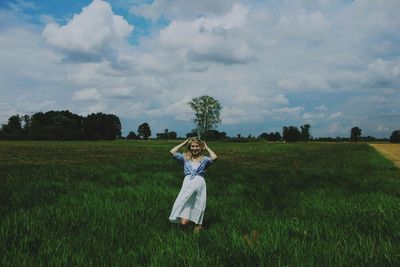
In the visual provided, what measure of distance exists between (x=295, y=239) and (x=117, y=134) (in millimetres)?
148636

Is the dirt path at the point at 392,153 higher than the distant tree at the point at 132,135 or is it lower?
lower

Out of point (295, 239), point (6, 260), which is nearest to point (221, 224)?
point (295, 239)

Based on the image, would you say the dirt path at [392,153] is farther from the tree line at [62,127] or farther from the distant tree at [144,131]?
the distant tree at [144,131]

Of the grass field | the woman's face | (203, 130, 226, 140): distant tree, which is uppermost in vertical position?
(203, 130, 226, 140): distant tree

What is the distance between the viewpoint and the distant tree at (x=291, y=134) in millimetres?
171800

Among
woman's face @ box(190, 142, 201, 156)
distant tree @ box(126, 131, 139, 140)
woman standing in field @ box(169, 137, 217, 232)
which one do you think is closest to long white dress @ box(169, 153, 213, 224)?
woman standing in field @ box(169, 137, 217, 232)

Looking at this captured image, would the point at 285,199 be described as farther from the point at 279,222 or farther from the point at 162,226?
the point at 162,226

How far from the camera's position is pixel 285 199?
32.4 feet

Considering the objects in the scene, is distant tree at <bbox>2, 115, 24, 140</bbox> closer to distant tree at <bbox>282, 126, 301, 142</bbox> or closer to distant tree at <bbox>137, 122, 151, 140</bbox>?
distant tree at <bbox>137, 122, 151, 140</bbox>

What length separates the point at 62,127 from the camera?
411 ft

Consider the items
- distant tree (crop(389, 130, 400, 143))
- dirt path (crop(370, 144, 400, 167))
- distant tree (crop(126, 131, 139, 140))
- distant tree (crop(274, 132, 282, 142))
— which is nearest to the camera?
dirt path (crop(370, 144, 400, 167))

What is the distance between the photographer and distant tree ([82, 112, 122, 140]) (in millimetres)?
134375

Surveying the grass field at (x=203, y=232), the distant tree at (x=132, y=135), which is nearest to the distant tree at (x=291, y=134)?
the distant tree at (x=132, y=135)

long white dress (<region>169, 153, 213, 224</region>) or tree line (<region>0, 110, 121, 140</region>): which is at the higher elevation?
tree line (<region>0, 110, 121, 140</region>)
